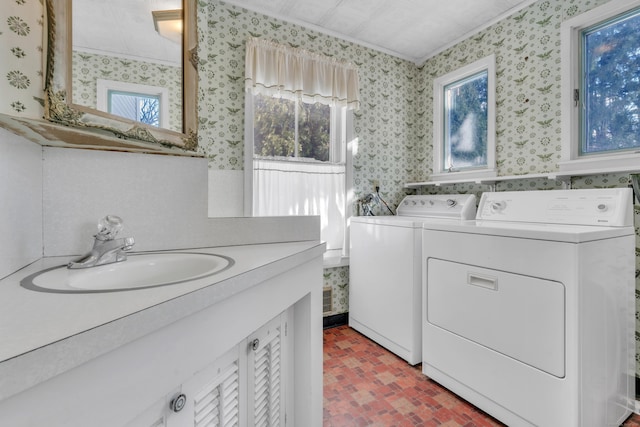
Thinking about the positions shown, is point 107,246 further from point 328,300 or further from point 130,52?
point 328,300

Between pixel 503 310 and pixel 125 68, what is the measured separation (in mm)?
1969

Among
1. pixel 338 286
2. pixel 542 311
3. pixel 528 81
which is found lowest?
pixel 338 286

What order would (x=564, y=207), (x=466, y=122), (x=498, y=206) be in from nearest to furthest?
(x=564, y=207)
(x=498, y=206)
(x=466, y=122)

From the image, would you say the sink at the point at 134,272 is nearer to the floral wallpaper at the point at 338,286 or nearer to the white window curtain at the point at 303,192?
the white window curtain at the point at 303,192

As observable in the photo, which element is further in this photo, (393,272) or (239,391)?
(393,272)

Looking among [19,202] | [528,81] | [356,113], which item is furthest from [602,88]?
[19,202]

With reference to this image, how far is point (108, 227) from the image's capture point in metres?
0.98

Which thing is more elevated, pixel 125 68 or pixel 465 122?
pixel 465 122

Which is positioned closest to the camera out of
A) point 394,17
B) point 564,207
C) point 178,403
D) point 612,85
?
point 178,403

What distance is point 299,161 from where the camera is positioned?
249 cm

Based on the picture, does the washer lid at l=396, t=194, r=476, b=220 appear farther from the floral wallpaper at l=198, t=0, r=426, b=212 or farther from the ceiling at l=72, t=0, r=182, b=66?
the ceiling at l=72, t=0, r=182, b=66

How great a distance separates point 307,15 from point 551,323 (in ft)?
8.57

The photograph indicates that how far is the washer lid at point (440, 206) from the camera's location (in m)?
2.36

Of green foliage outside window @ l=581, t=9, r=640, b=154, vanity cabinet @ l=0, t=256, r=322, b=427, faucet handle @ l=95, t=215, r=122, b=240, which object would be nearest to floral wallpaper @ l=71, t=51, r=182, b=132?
faucet handle @ l=95, t=215, r=122, b=240
